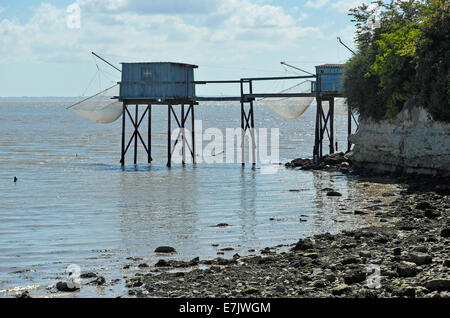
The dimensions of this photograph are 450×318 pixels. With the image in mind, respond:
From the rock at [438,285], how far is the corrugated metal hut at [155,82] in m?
26.7

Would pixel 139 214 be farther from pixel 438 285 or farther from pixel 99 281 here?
pixel 438 285

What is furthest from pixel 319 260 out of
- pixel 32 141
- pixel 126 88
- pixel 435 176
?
pixel 32 141

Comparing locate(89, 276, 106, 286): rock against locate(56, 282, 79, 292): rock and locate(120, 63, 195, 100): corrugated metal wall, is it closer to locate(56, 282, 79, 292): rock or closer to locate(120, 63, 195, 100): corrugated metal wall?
locate(56, 282, 79, 292): rock

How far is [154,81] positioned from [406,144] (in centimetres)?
1453

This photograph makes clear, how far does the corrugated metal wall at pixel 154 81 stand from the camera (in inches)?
1398

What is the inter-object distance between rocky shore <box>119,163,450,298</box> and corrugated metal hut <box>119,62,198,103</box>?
2114 centimetres

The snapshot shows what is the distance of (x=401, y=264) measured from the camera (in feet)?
36.9

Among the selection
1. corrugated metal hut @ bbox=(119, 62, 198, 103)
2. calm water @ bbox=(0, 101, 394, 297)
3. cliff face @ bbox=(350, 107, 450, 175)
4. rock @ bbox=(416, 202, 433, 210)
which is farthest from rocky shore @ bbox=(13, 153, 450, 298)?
corrugated metal hut @ bbox=(119, 62, 198, 103)

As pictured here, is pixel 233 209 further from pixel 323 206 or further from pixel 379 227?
pixel 379 227

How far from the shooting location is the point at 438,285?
9.77m

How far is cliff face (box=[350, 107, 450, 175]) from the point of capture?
24172 mm

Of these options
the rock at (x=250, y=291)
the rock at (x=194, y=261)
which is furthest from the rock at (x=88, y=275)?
the rock at (x=250, y=291)

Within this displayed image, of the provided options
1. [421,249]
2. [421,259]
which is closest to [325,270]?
[421,259]
